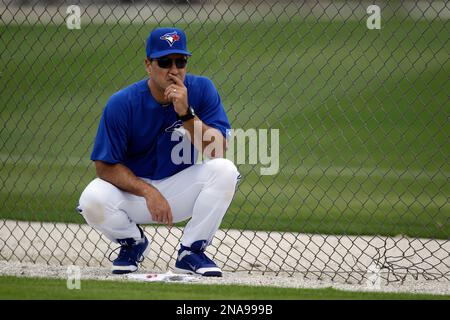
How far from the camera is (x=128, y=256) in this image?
6152mm

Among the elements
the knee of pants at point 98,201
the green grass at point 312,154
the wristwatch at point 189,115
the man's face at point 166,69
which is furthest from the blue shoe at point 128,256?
the green grass at point 312,154

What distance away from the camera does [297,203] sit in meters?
9.01

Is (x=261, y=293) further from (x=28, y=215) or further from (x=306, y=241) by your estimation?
(x=28, y=215)

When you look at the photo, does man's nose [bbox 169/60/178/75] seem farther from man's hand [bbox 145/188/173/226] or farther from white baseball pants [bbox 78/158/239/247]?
man's hand [bbox 145/188/173/226]

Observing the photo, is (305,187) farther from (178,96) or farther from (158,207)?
(178,96)

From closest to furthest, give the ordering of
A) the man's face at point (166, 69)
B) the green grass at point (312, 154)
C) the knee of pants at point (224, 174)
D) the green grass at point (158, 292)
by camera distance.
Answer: the green grass at point (158, 292)
the man's face at point (166, 69)
the knee of pants at point (224, 174)
the green grass at point (312, 154)

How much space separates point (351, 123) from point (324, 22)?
9.72 meters

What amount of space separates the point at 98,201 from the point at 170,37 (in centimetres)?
118

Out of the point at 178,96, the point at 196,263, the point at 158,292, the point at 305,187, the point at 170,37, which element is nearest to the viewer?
the point at 158,292

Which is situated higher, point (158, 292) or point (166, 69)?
point (166, 69)

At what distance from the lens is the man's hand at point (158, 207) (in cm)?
596

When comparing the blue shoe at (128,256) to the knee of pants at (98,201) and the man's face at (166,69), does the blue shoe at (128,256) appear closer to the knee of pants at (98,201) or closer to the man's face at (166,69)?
the knee of pants at (98,201)

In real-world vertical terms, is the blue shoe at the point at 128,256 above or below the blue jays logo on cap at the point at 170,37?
below

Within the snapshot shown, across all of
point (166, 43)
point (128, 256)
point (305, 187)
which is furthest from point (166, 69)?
point (305, 187)
